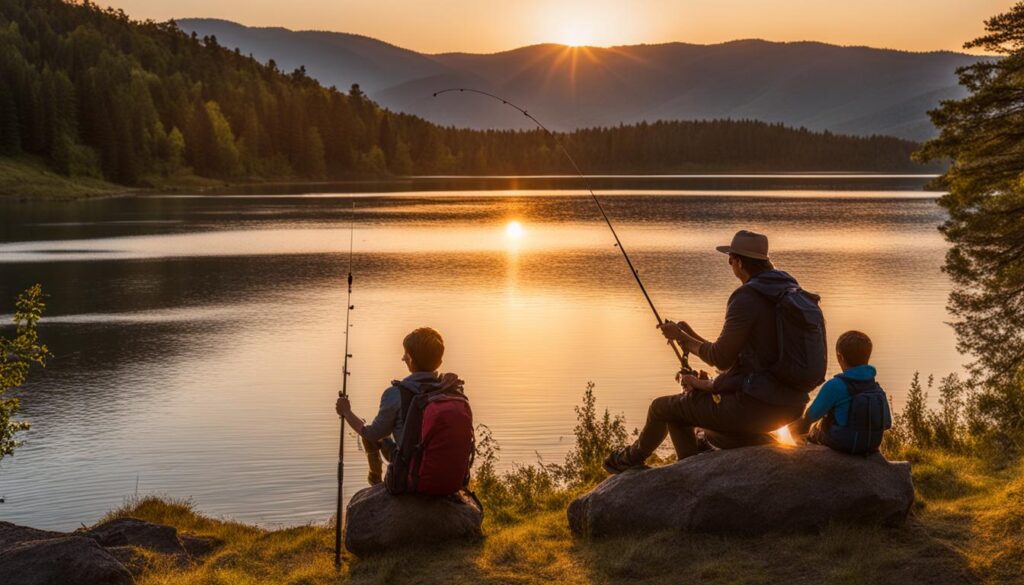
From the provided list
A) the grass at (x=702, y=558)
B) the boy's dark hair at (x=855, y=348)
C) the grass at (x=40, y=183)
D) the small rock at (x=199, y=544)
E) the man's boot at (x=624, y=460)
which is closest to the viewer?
the grass at (x=702, y=558)

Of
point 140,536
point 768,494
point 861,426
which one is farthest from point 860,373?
point 140,536

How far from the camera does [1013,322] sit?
73.8 ft

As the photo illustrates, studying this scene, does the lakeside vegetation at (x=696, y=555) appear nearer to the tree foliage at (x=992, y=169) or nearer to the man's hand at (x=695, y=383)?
the man's hand at (x=695, y=383)

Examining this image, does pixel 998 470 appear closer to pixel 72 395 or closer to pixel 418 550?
pixel 418 550

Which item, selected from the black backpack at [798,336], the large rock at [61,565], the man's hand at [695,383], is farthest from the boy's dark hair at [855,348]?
the large rock at [61,565]

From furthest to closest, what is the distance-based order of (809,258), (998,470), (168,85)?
(168,85) → (809,258) → (998,470)

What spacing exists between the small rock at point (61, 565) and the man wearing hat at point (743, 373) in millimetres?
4267

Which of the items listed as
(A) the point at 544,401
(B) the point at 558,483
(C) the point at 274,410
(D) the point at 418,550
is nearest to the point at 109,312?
(C) the point at 274,410

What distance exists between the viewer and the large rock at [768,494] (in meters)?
8.08

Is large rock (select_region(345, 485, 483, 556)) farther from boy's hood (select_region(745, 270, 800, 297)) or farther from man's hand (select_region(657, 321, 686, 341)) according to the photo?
boy's hood (select_region(745, 270, 800, 297))

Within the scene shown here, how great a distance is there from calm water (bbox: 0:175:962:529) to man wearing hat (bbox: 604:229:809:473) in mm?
6633

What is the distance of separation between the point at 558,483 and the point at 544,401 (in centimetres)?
712

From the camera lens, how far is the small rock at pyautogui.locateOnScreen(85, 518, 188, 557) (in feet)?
33.2

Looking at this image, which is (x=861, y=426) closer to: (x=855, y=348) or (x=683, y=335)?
(x=855, y=348)
